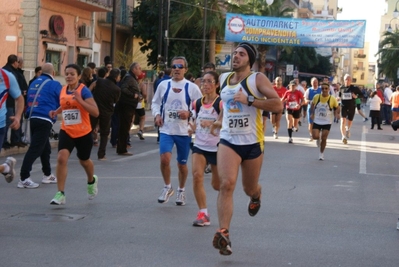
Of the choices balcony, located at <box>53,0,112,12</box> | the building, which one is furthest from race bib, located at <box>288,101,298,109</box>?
balcony, located at <box>53,0,112,12</box>

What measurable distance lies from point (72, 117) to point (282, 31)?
31.7 meters

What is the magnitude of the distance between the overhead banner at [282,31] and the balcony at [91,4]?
264 inches

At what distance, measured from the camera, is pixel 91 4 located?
115 ft

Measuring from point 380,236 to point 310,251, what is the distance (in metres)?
1.38

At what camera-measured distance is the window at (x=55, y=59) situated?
110 ft

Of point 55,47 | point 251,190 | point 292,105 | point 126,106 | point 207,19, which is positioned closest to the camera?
point 251,190

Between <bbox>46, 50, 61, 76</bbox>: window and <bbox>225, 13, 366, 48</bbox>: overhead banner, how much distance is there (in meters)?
10.1

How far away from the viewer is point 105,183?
1288 centimetres

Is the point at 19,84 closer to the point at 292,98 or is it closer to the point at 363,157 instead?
the point at 363,157

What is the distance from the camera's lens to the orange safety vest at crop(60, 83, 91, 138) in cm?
1046

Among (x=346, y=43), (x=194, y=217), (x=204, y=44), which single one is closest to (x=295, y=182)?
(x=194, y=217)

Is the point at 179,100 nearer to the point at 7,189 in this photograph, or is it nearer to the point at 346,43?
the point at 7,189

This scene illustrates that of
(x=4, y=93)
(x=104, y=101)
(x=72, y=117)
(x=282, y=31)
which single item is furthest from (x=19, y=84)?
(x=282, y=31)

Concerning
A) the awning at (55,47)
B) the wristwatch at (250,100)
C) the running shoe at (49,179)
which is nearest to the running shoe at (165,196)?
the running shoe at (49,179)
